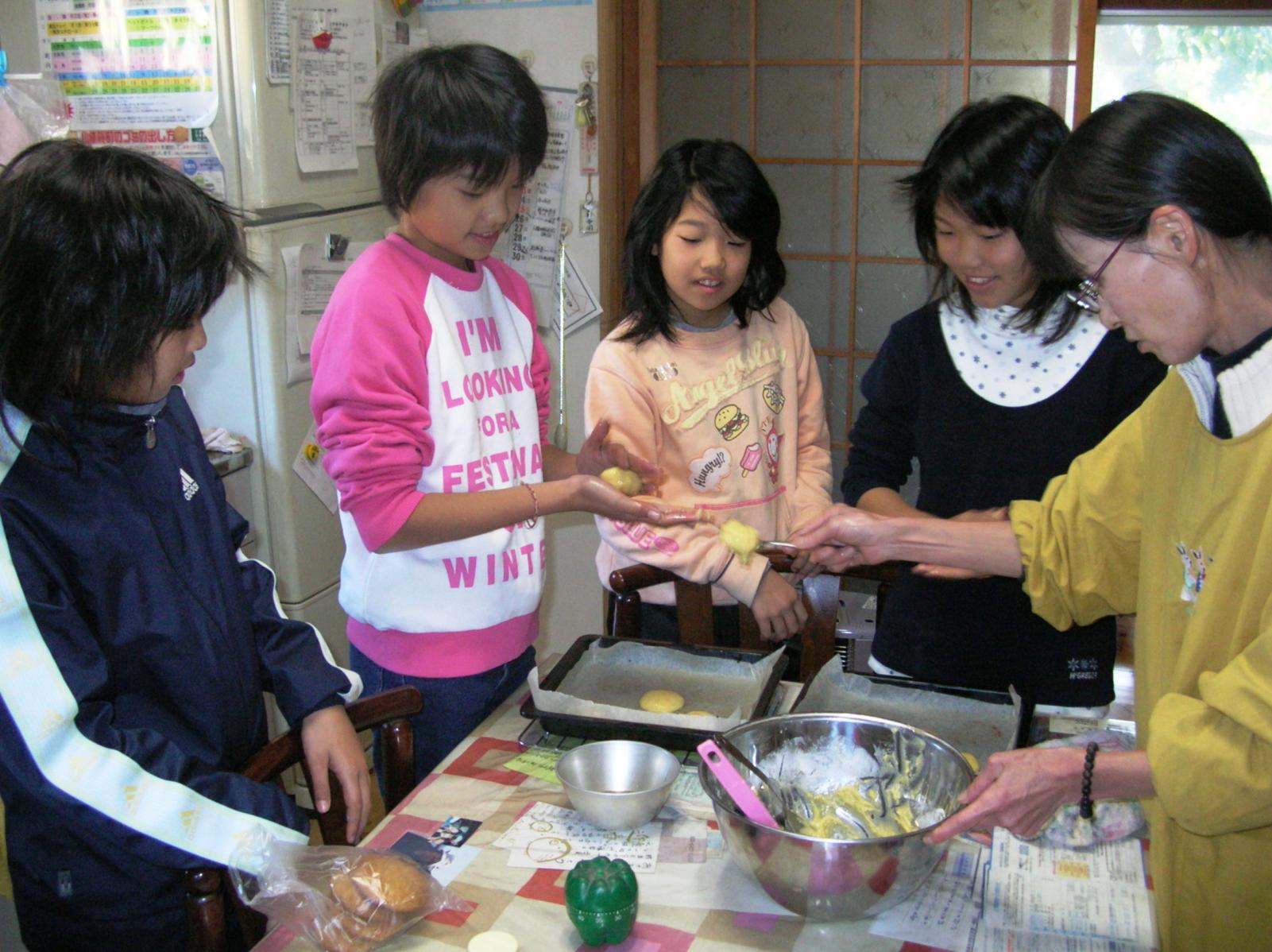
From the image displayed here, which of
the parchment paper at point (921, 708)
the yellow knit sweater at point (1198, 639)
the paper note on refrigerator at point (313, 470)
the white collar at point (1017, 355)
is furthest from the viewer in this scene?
the paper note on refrigerator at point (313, 470)

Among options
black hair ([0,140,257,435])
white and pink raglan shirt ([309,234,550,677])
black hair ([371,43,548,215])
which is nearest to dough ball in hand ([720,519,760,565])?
white and pink raglan shirt ([309,234,550,677])

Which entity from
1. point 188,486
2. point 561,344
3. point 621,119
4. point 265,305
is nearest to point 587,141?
point 621,119

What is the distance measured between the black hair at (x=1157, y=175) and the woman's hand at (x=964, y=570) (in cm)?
56

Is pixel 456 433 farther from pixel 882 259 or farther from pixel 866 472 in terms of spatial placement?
pixel 882 259

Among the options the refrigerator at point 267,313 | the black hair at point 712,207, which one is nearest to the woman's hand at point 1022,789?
the black hair at point 712,207

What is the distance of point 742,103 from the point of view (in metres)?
3.13

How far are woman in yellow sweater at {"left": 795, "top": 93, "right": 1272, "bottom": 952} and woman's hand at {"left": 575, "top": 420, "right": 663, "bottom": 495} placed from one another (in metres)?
0.74

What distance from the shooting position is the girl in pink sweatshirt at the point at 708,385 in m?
1.90

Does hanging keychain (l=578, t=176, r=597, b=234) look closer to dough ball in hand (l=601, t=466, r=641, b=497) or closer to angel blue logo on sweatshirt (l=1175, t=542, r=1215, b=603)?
dough ball in hand (l=601, t=466, r=641, b=497)

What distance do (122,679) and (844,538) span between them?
0.98 m

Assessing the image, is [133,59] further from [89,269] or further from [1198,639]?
[1198,639]

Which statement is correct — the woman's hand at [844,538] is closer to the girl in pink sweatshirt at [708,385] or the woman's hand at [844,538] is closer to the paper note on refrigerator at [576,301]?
the girl in pink sweatshirt at [708,385]

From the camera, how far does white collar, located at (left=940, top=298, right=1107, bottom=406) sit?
1700 millimetres

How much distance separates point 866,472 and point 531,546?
577 millimetres
